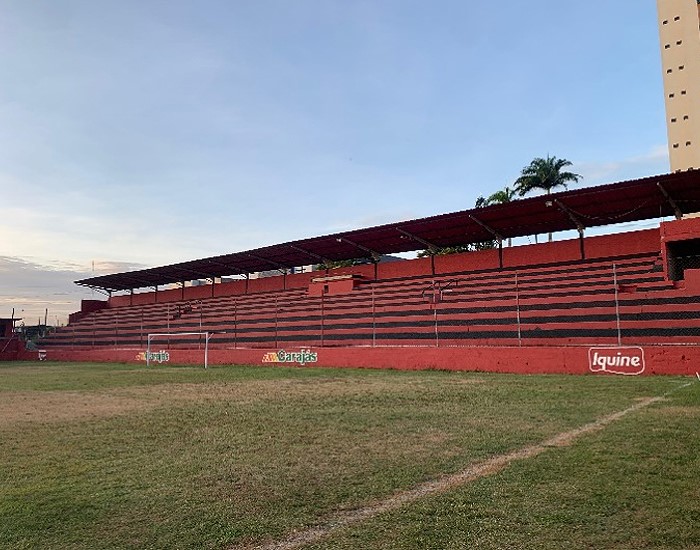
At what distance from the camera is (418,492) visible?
479cm

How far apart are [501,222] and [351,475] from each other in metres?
25.1

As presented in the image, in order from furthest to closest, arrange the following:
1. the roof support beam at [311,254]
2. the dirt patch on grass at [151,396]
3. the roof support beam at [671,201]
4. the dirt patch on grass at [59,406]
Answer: the roof support beam at [311,254] < the roof support beam at [671,201] < the dirt patch on grass at [151,396] < the dirt patch on grass at [59,406]

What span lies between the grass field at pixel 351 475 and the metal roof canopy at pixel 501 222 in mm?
15260

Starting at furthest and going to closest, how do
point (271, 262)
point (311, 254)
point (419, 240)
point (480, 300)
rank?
1. point (271, 262)
2. point (311, 254)
3. point (419, 240)
4. point (480, 300)

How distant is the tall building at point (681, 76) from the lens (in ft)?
203

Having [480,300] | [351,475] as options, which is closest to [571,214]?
[480,300]

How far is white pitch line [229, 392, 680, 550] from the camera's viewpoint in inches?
145

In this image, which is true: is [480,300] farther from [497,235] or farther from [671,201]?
[671,201]

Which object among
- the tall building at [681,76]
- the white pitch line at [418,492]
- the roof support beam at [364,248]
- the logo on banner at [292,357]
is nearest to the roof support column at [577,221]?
the roof support beam at [364,248]

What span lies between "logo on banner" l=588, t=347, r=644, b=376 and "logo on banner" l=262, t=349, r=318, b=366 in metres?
14.4

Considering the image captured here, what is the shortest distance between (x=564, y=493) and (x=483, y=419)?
14.1 ft

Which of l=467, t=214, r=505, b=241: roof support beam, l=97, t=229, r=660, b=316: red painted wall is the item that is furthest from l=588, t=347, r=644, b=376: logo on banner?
l=467, t=214, r=505, b=241: roof support beam

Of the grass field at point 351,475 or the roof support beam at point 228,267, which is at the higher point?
the roof support beam at point 228,267

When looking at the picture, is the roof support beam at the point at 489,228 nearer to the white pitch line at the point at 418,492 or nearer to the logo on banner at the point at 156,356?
the white pitch line at the point at 418,492
